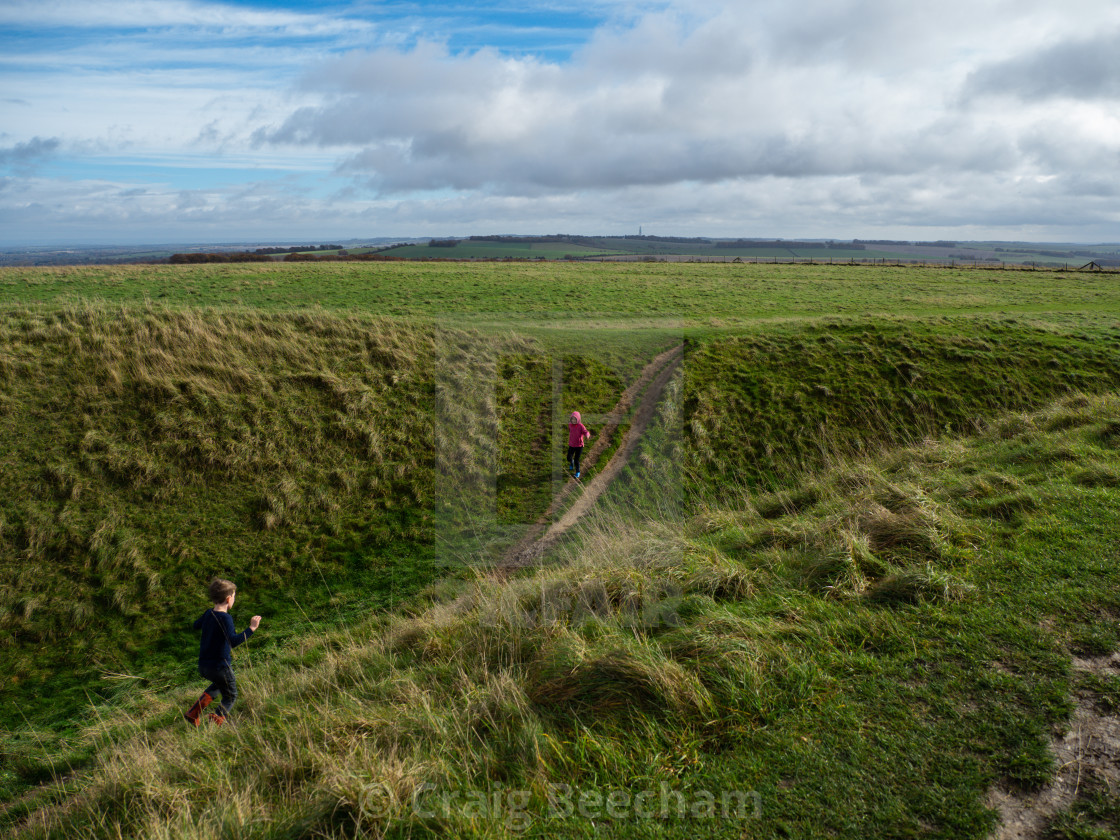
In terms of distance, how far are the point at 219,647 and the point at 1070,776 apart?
8.30 m

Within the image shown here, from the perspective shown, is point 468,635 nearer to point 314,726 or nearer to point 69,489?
point 314,726

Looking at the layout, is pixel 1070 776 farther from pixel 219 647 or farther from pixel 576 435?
pixel 576 435

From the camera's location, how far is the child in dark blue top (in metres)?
6.87

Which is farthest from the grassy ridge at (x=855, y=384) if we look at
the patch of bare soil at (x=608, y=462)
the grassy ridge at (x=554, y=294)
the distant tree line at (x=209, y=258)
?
the distant tree line at (x=209, y=258)

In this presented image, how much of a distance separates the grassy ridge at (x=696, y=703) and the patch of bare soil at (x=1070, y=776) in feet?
0.25

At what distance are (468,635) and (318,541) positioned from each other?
26.6 feet

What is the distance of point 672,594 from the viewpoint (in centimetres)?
681

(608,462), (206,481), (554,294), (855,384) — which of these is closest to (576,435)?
(608,462)

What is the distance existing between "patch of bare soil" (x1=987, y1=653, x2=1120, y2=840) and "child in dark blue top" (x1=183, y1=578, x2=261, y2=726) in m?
7.42

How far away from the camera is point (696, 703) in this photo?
4547mm

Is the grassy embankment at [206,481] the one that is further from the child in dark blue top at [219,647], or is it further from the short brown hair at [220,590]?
the short brown hair at [220,590]

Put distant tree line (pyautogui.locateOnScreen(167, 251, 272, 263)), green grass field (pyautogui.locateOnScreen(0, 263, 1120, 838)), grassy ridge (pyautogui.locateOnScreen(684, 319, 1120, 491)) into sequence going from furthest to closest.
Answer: distant tree line (pyautogui.locateOnScreen(167, 251, 272, 263))
grassy ridge (pyautogui.locateOnScreen(684, 319, 1120, 491))
green grass field (pyautogui.locateOnScreen(0, 263, 1120, 838))

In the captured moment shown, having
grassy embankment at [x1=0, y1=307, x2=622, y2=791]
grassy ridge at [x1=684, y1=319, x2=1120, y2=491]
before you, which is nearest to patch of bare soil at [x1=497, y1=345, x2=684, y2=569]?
grassy embankment at [x1=0, y1=307, x2=622, y2=791]

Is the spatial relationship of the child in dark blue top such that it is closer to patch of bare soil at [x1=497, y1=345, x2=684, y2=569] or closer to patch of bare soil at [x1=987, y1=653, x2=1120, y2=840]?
patch of bare soil at [x1=497, y1=345, x2=684, y2=569]
